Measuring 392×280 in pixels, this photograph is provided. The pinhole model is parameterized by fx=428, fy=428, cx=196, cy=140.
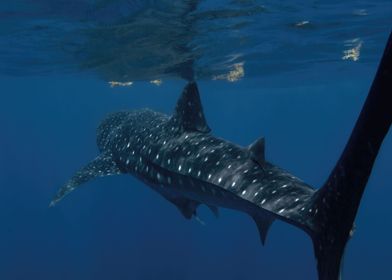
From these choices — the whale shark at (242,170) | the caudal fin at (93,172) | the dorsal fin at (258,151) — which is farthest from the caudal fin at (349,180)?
the caudal fin at (93,172)

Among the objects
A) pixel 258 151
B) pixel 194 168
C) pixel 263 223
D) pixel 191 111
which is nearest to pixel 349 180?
pixel 258 151

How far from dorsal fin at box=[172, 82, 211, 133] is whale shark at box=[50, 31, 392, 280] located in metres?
0.02

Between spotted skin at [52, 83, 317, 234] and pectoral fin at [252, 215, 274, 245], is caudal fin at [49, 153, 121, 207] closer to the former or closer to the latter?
spotted skin at [52, 83, 317, 234]

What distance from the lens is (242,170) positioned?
541 centimetres

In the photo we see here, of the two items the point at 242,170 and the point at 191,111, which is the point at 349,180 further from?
the point at 191,111

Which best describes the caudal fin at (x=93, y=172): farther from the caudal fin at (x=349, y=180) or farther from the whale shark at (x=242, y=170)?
the caudal fin at (x=349, y=180)

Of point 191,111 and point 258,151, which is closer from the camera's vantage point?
point 258,151

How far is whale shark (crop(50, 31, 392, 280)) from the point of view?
9.37 ft

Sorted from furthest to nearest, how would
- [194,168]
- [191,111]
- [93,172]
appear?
[93,172]
[191,111]
[194,168]

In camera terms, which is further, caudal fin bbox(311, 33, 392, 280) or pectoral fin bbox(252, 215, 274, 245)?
pectoral fin bbox(252, 215, 274, 245)

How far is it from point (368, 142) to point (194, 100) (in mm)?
4665

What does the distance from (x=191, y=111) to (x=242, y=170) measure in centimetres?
222

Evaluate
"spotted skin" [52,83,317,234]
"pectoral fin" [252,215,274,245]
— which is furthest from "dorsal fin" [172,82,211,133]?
"pectoral fin" [252,215,274,245]

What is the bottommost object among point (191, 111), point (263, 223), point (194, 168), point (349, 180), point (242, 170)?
point (263, 223)
